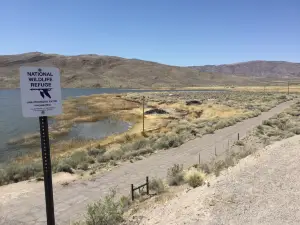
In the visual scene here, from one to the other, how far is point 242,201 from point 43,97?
16.9 feet

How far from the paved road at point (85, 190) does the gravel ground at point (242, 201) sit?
354 centimetres

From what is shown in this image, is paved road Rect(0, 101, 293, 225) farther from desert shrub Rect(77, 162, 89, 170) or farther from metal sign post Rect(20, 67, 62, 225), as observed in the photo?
metal sign post Rect(20, 67, 62, 225)

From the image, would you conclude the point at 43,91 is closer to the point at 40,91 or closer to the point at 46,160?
the point at 40,91

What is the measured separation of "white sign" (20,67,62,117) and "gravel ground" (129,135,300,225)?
3.82 meters

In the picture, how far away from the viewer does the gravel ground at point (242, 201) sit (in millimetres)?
6250

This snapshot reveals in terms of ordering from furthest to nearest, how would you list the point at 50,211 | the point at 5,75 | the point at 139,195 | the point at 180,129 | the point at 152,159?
the point at 5,75, the point at 180,129, the point at 152,159, the point at 139,195, the point at 50,211

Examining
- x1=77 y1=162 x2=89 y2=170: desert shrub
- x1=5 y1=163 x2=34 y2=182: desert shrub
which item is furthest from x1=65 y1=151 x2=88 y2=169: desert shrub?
x1=5 y1=163 x2=34 y2=182: desert shrub

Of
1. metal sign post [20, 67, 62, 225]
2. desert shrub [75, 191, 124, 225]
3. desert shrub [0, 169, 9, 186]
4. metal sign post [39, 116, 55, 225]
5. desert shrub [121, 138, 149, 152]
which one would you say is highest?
metal sign post [20, 67, 62, 225]

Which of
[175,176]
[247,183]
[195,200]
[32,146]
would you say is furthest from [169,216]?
[32,146]

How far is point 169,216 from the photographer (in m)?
6.99

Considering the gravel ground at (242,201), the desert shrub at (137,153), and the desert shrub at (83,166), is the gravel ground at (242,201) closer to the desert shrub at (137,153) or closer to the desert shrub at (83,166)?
the desert shrub at (83,166)

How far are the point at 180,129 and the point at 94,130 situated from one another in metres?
14.4

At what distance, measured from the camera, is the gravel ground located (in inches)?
246

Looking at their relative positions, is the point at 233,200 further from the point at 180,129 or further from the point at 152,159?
the point at 180,129
